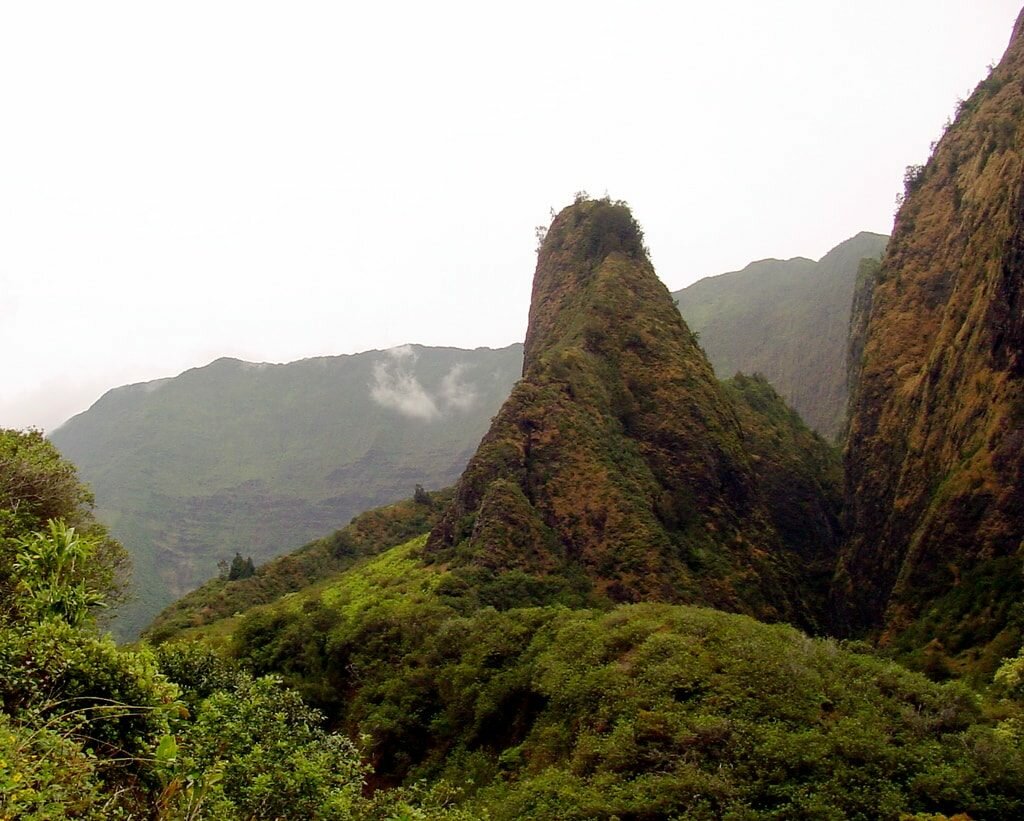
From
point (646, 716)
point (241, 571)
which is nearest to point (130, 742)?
point (646, 716)

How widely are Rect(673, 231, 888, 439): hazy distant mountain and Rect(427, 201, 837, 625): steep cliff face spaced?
5259 centimetres

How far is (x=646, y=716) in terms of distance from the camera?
15.1 m

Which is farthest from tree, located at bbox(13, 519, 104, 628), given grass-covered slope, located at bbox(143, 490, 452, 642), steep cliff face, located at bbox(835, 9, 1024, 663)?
steep cliff face, located at bbox(835, 9, 1024, 663)

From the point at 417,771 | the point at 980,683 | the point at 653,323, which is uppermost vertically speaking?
the point at 653,323

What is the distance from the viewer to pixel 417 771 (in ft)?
63.9

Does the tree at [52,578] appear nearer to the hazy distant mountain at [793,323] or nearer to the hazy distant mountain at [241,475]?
the hazy distant mountain at [793,323]

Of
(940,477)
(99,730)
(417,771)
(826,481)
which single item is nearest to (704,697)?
(417,771)

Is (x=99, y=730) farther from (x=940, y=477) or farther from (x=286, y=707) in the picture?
(x=940, y=477)

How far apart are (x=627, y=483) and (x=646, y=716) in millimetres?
22225

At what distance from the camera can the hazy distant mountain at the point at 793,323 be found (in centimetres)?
10969

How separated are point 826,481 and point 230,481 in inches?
6241

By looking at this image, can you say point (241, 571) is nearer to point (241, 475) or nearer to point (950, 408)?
point (950, 408)

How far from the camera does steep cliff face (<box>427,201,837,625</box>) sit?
32.8 metres

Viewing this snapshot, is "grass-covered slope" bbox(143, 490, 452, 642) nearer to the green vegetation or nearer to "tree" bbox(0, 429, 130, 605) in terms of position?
"tree" bbox(0, 429, 130, 605)
